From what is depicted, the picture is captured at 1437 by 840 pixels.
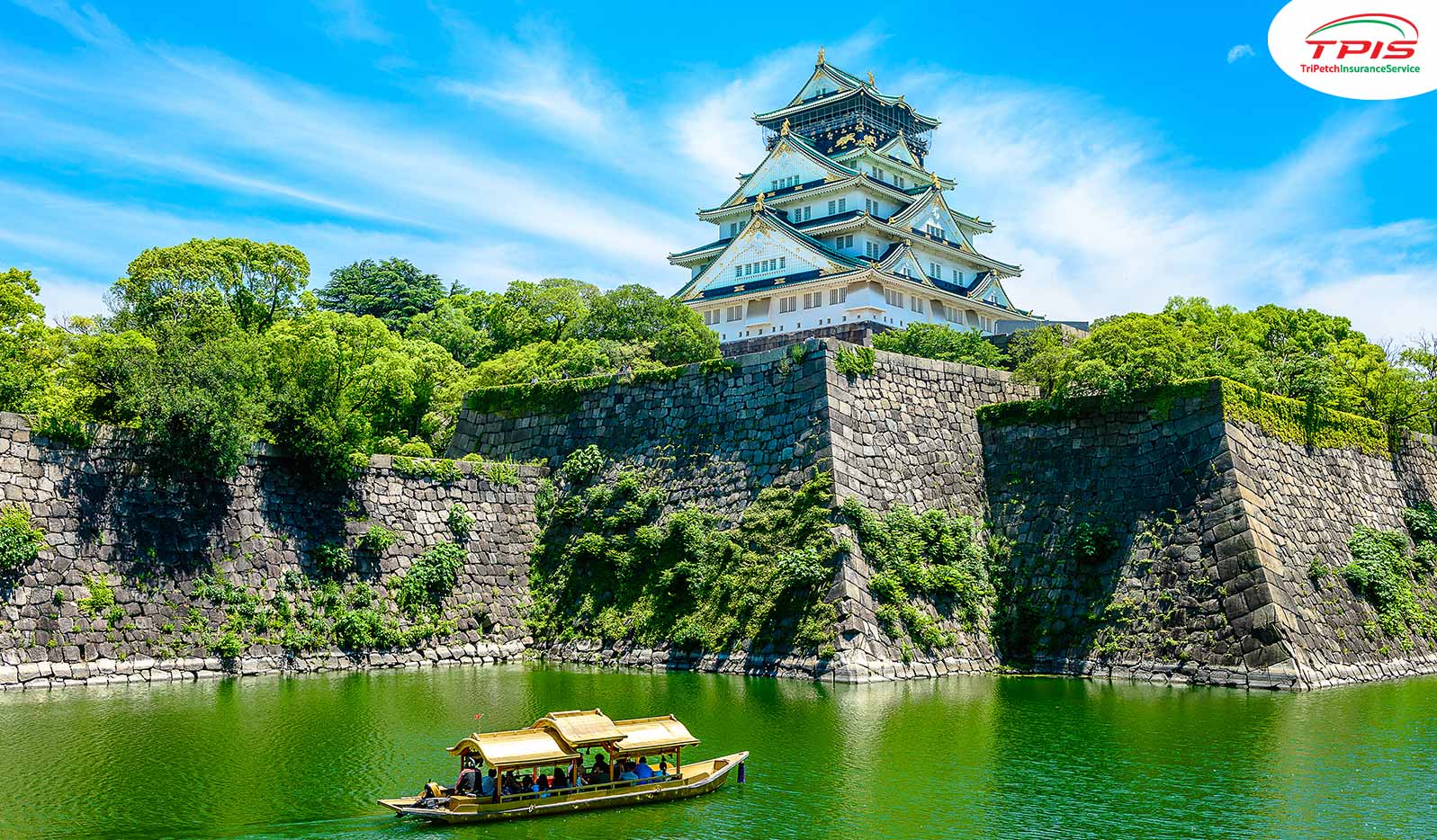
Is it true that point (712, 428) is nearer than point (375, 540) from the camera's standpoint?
No

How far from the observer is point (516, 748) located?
537 inches

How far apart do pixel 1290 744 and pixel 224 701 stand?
1610cm

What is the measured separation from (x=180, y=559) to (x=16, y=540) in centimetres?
298

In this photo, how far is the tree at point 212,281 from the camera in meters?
32.5

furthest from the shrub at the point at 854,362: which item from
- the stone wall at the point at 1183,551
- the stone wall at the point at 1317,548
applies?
the stone wall at the point at 1317,548

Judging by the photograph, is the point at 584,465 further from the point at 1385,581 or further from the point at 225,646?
the point at 1385,581

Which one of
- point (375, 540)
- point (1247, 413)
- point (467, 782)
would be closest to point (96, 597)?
point (375, 540)

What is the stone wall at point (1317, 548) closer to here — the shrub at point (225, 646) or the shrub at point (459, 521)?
the shrub at point (459, 521)

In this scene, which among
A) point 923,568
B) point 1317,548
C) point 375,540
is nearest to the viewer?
point 1317,548

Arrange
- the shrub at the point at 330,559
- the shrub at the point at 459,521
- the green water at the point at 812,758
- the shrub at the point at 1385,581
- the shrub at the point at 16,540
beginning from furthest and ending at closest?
the shrub at the point at 459,521 < the shrub at the point at 330,559 < the shrub at the point at 1385,581 < the shrub at the point at 16,540 < the green water at the point at 812,758

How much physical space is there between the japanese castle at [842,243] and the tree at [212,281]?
2048cm

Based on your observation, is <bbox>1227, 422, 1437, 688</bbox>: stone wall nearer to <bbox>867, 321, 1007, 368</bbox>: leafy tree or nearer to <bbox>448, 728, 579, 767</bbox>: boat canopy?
<bbox>867, 321, 1007, 368</bbox>: leafy tree

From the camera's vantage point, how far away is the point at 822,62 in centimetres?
6366

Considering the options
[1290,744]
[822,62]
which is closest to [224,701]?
[1290,744]
